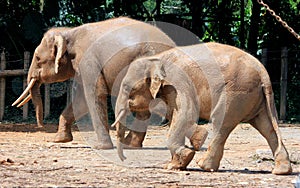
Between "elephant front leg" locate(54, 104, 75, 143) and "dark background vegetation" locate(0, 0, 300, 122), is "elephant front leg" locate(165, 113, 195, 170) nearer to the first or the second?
"elephant front leg" locate(54, 104, 75, 143)

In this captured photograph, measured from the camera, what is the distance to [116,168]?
8.26 metres

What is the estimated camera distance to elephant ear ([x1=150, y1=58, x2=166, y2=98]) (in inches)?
325

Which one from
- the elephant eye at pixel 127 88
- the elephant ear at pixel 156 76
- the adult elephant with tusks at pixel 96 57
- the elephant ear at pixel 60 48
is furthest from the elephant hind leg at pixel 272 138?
the elephant ear at pixel 60 48

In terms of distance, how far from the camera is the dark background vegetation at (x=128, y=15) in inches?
708

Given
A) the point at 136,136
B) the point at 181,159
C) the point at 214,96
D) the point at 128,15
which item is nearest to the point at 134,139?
the point at 136,136

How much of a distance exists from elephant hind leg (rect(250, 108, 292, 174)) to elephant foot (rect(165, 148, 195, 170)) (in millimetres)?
822

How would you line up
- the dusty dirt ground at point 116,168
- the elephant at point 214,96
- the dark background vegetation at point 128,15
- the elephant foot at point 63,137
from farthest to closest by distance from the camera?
the dark background vegetation at point 128,15
the elephant foot at point 63,137
the elephant at point 214,96
the dusty dirt ground at point 116,168

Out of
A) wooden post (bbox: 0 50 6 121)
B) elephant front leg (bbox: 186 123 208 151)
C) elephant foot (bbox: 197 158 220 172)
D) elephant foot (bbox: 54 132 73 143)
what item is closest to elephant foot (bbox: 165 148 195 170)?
elephant foot (bbox: 197 158 220 172)

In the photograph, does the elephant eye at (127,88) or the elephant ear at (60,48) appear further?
the elephant ear at (60,48)

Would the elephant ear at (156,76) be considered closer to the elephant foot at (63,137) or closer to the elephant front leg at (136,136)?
the elephant front leg at (136,136)

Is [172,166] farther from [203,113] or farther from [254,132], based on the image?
[254,132]

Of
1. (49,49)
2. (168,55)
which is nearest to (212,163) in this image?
(168,55)

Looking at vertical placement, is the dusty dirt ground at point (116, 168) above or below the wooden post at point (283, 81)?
above

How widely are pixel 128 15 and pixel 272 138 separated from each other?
11.4 metres
